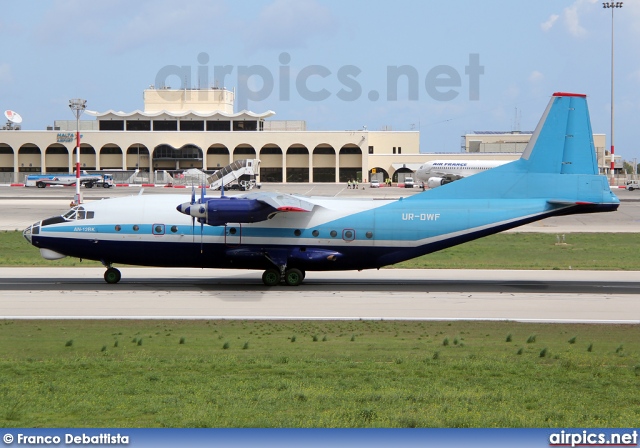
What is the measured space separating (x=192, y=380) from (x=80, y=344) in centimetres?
525

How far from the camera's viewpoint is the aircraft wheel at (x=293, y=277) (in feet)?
104

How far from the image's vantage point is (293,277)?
104 feet

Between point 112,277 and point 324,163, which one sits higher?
point 324,163

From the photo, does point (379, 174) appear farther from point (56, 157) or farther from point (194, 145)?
point (56, 157)

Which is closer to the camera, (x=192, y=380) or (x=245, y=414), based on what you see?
(x=245, y=414)

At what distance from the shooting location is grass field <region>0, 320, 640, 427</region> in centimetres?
1380

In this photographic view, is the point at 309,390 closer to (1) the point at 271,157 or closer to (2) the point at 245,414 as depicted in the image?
(2) the point at 245,414

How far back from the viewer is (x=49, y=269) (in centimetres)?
3700

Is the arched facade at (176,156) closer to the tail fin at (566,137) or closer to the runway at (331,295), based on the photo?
the runway at (331,295)

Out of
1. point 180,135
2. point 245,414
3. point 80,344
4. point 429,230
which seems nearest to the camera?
point 245,414

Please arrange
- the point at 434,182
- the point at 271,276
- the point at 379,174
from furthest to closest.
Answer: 1. the point at 379,174
2. the point at 434,182
3. the point at 271,276

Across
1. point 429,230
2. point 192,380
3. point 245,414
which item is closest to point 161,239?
point 429,230

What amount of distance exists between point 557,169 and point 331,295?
389 inches

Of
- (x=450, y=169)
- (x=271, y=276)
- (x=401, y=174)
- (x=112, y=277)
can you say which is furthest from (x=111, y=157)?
(x=271, y=276)
